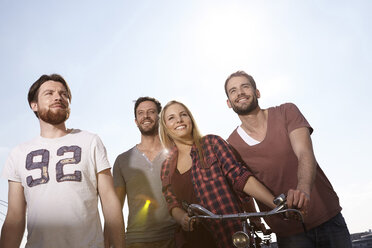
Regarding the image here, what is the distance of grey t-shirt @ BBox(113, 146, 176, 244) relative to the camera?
4582 millimetres

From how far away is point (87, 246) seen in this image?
2.84 metres

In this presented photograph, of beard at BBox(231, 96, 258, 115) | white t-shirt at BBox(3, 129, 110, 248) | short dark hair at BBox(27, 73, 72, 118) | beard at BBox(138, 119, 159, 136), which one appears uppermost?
short dark hair at BBox(27, 73, 72, 118)

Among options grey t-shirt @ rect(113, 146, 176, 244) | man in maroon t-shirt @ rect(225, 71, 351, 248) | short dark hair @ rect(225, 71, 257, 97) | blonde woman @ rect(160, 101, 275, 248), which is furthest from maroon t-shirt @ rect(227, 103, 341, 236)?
grey t-shirt @ rect(113, 146, 176, 244)

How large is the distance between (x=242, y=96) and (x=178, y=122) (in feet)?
2.77

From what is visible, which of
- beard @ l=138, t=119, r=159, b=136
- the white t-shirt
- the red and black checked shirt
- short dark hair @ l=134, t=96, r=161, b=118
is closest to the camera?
the white t-shirt

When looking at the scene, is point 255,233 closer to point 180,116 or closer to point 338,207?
point 338,207

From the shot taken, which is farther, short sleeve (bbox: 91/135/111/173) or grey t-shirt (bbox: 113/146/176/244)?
grey t-shirt (bbox: 113/146/176/244)

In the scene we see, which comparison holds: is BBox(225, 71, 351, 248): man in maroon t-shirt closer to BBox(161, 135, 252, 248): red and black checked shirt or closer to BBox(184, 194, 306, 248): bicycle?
BBox(161, 135, 252, 248): red and black checked shirt

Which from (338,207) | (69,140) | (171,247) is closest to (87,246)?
(69,140)

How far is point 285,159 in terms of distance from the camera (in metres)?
3.67

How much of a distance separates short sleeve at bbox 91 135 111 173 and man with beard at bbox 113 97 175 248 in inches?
51.0

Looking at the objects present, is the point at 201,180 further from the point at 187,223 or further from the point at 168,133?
the point at 168,133

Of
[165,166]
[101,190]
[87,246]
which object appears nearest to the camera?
[87,246]

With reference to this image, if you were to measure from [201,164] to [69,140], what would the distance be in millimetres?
1385
